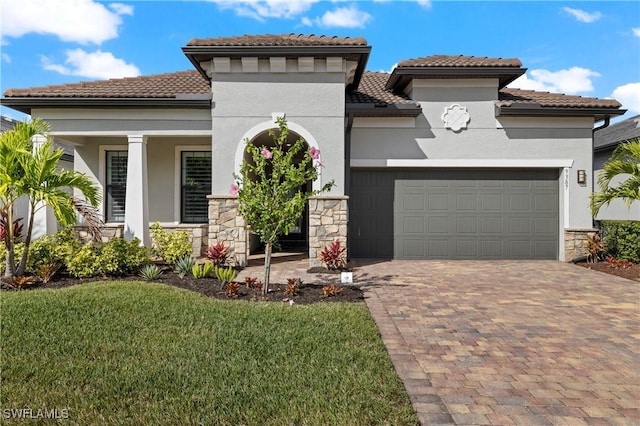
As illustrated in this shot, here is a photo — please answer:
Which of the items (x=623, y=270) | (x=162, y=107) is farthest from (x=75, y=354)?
(x=623, y=270)

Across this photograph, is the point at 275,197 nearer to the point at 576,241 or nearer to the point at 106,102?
the point at 106,102

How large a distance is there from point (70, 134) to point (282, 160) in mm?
6524

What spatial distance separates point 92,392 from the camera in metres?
3.13

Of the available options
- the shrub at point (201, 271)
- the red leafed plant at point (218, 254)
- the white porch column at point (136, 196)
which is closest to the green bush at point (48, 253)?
the white porch column at point (136, 196)

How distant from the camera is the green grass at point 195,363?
289 centimetres

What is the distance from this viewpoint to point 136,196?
9.50 metres

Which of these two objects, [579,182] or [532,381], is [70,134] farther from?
[579,182]

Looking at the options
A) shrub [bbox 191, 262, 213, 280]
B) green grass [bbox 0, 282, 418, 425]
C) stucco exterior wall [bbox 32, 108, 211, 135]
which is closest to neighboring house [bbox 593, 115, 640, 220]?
shrub [bbox 191, 262, 213, 280]

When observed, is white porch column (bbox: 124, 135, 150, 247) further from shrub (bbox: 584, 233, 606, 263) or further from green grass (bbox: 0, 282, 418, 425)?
shrub (bbox: 584, 233, 606, 263)

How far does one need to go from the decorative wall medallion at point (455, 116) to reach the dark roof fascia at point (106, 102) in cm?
618

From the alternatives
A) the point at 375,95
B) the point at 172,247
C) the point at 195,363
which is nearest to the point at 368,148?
the point at 375,95

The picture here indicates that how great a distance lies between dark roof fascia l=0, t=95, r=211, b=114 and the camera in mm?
9289

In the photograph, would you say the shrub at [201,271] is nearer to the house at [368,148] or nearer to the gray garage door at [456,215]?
the house at [368,148]

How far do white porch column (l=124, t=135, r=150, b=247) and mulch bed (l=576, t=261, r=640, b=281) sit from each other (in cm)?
1108
